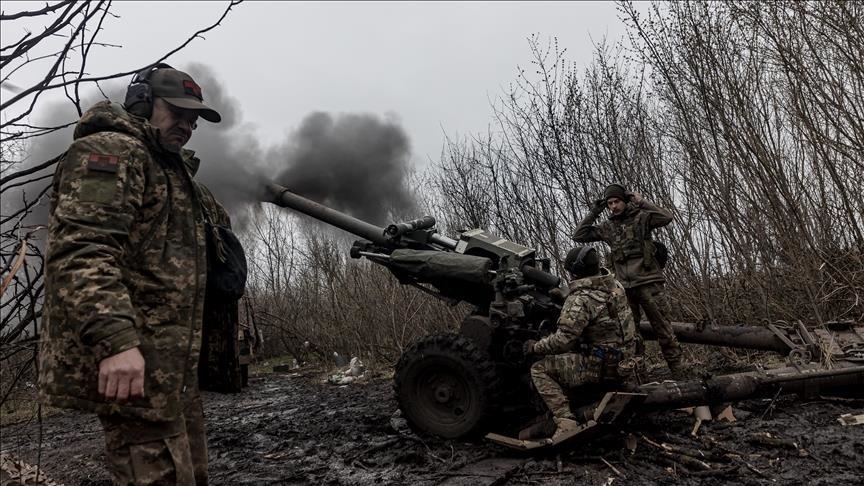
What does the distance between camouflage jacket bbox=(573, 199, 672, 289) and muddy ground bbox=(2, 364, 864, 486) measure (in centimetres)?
143

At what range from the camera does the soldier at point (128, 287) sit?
1.66 m

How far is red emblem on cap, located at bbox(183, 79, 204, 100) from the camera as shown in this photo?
2.27 m

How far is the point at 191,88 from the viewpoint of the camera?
2.30 meters

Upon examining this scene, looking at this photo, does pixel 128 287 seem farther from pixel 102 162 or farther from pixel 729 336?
pixel 729 336

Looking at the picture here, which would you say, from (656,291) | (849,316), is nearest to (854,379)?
(656,291)

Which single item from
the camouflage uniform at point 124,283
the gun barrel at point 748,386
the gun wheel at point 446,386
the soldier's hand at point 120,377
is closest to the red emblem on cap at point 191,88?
the camouflage uniform at point 124,283

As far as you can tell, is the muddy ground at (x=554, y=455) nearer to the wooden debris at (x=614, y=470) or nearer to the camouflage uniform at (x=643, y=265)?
the wooden debris at (x=614, y=470)

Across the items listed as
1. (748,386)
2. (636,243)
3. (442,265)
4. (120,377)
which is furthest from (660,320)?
(120,377)

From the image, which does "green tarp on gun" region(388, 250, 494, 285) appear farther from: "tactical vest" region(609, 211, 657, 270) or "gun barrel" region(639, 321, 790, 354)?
"gun barrel" region(639, 321, 790, 354)

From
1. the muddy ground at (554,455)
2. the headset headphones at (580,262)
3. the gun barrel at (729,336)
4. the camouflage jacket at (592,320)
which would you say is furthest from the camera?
the gun barrel at (729,336)

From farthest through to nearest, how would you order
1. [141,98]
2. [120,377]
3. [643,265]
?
[643,265] → [141,98] → [120,377]

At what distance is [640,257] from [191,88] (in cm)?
462

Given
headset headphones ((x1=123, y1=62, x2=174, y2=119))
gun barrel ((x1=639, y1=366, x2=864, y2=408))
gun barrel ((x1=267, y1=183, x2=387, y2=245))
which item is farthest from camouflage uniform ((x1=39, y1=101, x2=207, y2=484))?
gun barrel ((x1=267, y1=183, x2=387, y2=245))

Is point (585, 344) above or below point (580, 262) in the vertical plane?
below
